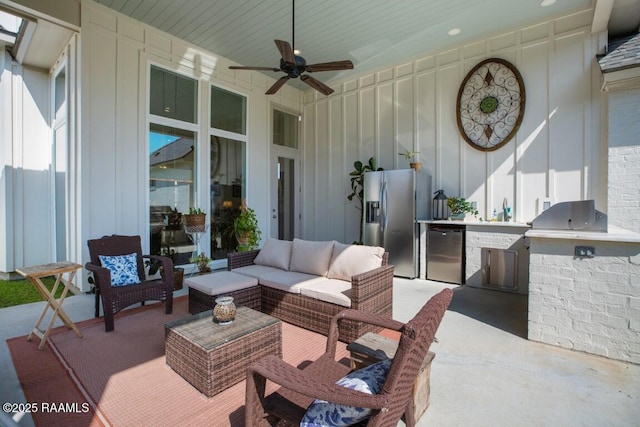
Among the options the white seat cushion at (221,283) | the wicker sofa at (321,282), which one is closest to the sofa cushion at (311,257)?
the wicker sofa at (321,282)

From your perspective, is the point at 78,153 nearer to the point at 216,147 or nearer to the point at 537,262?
the point at 216,147

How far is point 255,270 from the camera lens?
3766 mm

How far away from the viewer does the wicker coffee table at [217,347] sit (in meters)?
1.97

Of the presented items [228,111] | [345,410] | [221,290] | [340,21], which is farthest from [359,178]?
[345,410]

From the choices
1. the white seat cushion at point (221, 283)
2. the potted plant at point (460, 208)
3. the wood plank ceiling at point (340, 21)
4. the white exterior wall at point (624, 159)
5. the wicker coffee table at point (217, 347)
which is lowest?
the wicker coffee table at point (217, 347)

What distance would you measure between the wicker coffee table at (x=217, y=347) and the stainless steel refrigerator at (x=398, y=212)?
3516 millimetres

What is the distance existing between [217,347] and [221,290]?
3.82 ft

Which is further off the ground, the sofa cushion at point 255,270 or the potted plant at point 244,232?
the potted plant at point 244,232

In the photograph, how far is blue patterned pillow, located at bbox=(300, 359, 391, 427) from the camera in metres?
1.12

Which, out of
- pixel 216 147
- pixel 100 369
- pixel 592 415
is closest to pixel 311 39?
pixel 216 147

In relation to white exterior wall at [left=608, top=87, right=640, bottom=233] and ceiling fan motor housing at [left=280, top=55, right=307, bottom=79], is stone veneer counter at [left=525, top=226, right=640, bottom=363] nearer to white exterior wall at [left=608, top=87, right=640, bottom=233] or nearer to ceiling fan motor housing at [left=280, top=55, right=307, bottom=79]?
white exterior wall at [left=608, top=87, right=640, bottom=233]

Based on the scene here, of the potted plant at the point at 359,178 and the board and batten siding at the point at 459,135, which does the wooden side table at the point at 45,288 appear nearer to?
the potted plant at the point at 359,178

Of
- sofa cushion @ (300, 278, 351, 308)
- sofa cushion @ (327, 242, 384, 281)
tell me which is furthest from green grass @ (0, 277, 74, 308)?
sofa cushion @ (327, 242, 384, 281)

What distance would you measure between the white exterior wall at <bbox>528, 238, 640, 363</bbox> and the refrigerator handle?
2756mm
